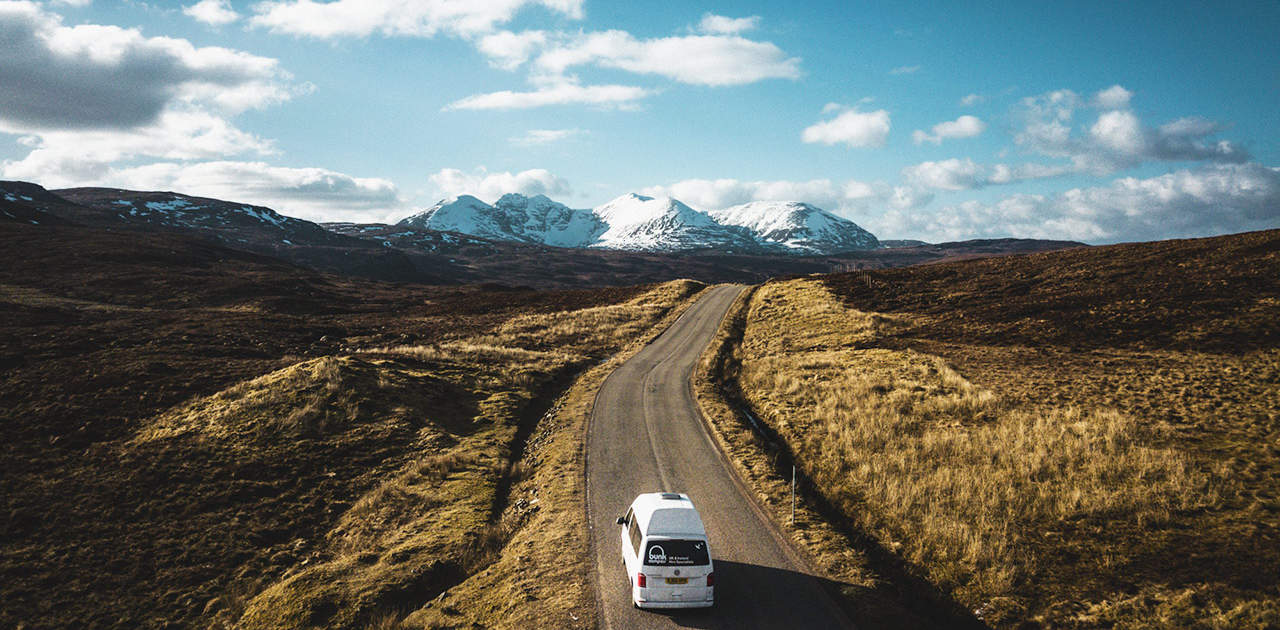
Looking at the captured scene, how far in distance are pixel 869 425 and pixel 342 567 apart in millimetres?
20210

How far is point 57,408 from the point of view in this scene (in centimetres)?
2700

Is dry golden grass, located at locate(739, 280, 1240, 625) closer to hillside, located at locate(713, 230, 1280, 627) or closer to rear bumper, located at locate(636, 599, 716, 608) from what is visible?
hillside, located at locate(713, 230, 1280, 627)

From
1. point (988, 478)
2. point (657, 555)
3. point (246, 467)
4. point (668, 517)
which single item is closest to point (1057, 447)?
point (988, 478)

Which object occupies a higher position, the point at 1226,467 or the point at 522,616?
the point at 1226,467

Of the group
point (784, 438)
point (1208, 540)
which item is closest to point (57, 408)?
point (784, 438)

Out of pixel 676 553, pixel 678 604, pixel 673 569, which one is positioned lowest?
pixel 678 604

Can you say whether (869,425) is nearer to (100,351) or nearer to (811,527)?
(811,527)

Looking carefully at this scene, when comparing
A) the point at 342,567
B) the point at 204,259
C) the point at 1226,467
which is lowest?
the point at 342,567

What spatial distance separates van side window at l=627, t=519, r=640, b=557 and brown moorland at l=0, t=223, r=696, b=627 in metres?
4.72

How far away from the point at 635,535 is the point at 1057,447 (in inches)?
652

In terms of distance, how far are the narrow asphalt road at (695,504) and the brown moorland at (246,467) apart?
342 cm

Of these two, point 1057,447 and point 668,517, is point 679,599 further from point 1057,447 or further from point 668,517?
point 1057,447

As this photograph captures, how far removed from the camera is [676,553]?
473 inches

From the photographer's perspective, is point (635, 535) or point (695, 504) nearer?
point (635, 535)
